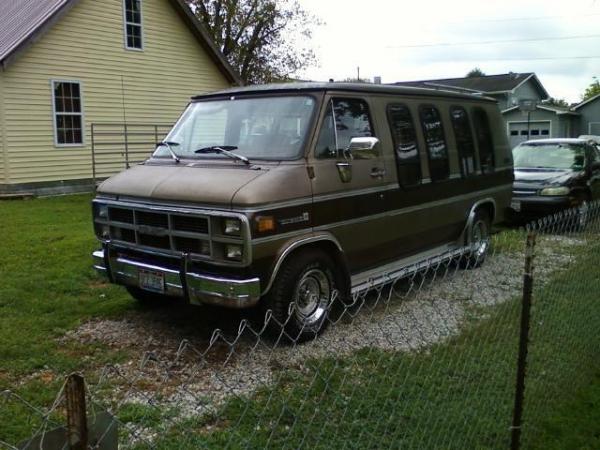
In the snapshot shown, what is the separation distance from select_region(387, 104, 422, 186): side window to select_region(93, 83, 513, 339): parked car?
0.02 meters

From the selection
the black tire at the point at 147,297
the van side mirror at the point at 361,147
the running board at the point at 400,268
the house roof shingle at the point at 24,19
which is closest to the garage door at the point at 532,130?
the house roof shingle at the point at 24,19

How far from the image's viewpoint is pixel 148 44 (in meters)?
18.6

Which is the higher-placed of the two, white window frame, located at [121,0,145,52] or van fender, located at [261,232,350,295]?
white window frame, located at [121,0,145,52]

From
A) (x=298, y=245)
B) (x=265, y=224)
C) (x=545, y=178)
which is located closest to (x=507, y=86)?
(x=545, y=178)

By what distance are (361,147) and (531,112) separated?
3287 cm

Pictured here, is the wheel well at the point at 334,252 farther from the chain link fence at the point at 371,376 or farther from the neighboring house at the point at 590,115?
the neighboring house at the point at 590,115

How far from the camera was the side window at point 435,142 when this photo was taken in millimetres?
7188

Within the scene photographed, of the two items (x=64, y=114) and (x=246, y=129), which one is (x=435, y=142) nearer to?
(x=246, y=129)

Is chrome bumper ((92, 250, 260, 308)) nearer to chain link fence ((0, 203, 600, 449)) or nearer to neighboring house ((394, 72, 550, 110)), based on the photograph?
chain link fence ((0, 203, 600, 449))

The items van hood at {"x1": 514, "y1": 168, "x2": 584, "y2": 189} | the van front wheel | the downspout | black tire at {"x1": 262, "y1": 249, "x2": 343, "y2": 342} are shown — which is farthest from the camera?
the downspout

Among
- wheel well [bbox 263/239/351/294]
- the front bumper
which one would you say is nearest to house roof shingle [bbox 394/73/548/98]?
the front bumper

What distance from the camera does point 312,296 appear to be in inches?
221

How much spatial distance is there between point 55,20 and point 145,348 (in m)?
12.8

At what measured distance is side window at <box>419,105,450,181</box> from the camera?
719 cm
